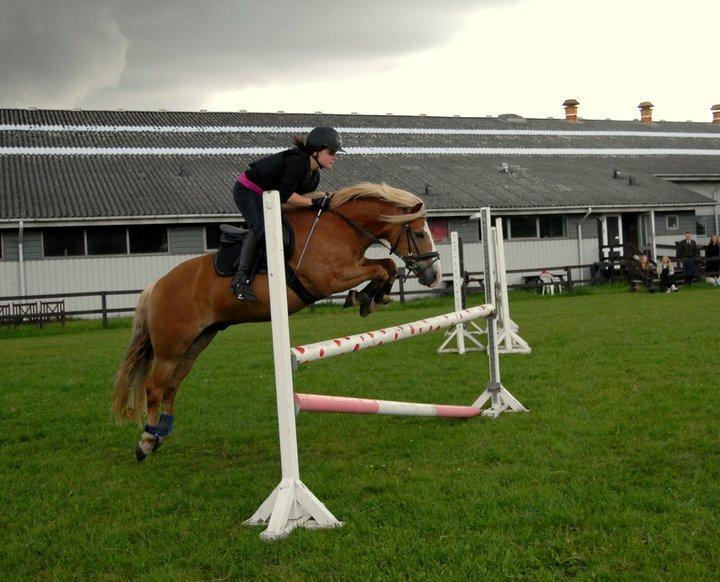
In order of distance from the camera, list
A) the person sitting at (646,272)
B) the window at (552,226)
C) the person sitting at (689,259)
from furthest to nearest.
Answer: the window at (552,226), the person sitting at (689,259), the person sitting at (646,272)

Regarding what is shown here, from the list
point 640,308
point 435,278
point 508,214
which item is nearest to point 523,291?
point 508,214

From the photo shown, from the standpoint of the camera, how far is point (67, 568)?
13.1ft

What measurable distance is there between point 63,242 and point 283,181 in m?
19.3

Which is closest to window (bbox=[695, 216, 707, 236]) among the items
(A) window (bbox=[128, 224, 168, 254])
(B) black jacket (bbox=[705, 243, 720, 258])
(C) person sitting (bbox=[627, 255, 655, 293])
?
(B) black jacket (bbox=[705, 243, 720, 258])

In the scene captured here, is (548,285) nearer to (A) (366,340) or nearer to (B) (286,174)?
(B) (286,174)

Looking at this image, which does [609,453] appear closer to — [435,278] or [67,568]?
[435,278]

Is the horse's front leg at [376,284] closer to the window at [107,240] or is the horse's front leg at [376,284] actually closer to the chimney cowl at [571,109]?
the window at [107,240]

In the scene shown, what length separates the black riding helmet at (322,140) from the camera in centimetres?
587

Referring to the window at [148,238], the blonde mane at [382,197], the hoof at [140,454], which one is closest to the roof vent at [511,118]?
the window at [148,238]

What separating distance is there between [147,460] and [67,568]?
2.31 m

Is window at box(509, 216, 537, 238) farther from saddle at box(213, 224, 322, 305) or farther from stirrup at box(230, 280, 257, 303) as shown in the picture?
stirrup at box(230, 280, 257, 303)

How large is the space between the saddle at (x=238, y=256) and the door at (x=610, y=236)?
80.6ft

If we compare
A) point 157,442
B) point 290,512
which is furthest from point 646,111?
point 290,512

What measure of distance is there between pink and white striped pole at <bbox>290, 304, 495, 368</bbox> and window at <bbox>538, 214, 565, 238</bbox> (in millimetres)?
23155
